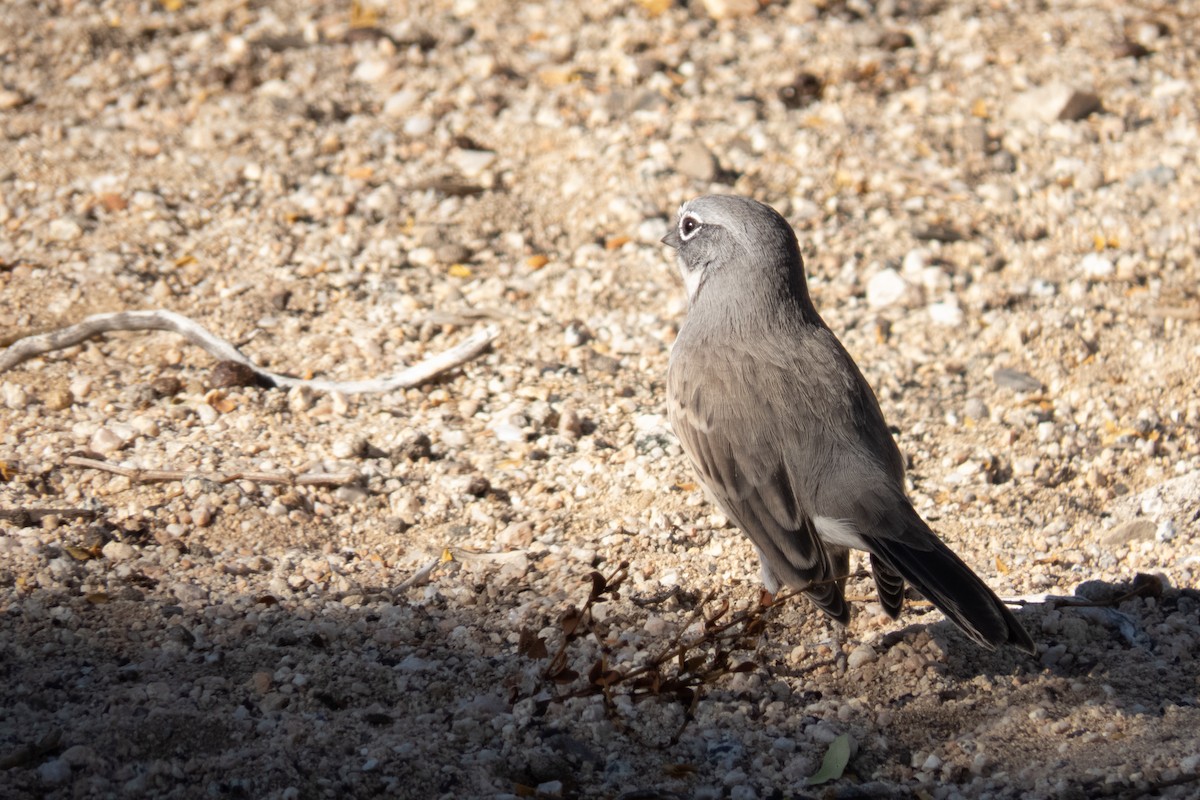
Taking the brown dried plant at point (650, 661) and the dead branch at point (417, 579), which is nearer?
the brown dried plant at point (650, 661)

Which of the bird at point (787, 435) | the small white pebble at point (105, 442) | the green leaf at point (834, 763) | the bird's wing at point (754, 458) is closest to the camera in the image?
the green leaf at point (834, 763)

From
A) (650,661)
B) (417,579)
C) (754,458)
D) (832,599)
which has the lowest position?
(417,579)

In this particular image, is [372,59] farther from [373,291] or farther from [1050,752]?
[1050,752]

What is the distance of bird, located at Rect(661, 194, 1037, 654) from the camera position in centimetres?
392

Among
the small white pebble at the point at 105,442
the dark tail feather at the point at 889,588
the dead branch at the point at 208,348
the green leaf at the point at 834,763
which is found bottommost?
the small white pebble at the point at 105,442

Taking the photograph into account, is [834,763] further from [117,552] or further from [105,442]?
[105,442]

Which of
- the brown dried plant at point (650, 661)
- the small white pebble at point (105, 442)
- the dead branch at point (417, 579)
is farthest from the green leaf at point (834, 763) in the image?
the small white pebble at point (105, 442)

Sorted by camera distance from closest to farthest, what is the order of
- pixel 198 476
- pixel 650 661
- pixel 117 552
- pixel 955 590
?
pixel 955 590
pixel 650 661
pixel 117 552
pixel 198 476

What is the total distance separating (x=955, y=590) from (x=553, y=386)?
7.80 feet

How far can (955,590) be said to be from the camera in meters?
3.69

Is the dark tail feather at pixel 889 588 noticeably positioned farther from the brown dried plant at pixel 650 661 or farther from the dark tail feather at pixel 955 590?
the brown dried plant at pixel 650 661

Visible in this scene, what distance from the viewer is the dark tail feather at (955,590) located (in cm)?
360

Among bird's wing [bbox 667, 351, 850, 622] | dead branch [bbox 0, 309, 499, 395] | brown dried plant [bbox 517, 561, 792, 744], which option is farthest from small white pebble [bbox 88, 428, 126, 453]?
bird's wing [bbox 667, 351, 850, 622]

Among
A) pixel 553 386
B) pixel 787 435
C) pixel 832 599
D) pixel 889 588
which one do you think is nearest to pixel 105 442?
pixel 553 386
